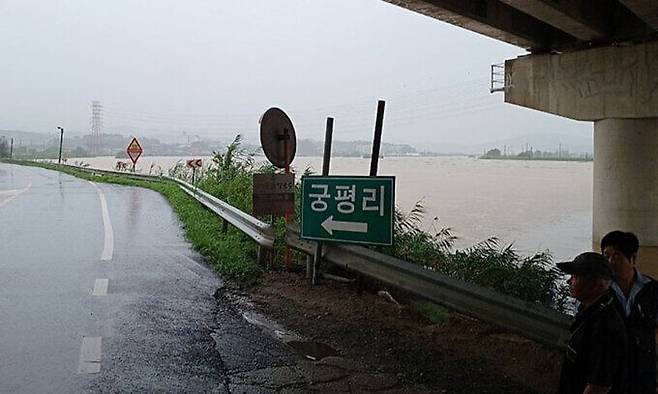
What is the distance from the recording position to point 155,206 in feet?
64.7

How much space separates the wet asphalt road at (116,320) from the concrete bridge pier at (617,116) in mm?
10433

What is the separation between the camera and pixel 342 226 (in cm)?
744

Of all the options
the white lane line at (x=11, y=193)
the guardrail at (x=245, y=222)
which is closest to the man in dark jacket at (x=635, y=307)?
the guardrail at (x=245, y=222)

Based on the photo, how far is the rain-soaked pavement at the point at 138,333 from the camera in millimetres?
5059

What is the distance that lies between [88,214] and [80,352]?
40.1 ft

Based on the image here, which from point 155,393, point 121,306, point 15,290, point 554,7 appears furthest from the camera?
point 554,7

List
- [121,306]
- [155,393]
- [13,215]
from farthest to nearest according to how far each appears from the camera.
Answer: [13,215] → [121,306] → [155,393]

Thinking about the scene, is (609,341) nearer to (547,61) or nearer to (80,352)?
(80,352)

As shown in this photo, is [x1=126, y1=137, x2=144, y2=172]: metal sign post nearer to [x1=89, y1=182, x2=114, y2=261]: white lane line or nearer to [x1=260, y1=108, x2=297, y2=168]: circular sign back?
[x1=89, y1=182, x2=114, y2=261]: white lane line

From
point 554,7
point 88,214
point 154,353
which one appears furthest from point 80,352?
point 88,214

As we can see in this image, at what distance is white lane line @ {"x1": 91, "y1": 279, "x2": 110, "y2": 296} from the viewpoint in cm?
802

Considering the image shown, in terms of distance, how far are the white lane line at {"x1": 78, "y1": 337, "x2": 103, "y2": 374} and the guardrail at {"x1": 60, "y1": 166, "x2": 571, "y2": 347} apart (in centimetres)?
274

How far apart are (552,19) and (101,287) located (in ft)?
32.3

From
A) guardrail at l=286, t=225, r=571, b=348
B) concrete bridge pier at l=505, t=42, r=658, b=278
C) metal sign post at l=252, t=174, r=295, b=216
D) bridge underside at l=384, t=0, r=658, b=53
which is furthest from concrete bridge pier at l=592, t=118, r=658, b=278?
guardrail at l=286, t=225, r=571, b=348
